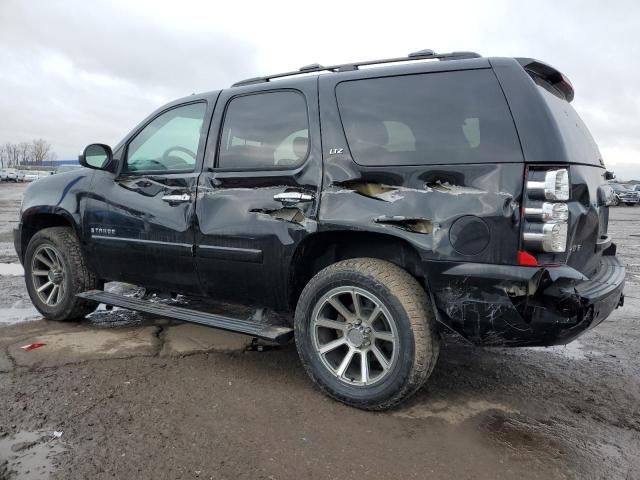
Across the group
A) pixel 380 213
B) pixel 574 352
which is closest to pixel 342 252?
pixel 380 213

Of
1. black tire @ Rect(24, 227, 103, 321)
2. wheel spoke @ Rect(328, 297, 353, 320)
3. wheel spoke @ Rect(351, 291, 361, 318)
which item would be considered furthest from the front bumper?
black tire @ Rect(24, 227, 103, 321)

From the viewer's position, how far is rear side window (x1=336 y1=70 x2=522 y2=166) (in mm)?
2676

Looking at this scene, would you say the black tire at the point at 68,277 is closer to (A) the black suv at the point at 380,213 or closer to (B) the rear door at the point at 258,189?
(A) the black suv at the point at 380,213

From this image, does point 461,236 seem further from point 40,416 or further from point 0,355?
point 0,355

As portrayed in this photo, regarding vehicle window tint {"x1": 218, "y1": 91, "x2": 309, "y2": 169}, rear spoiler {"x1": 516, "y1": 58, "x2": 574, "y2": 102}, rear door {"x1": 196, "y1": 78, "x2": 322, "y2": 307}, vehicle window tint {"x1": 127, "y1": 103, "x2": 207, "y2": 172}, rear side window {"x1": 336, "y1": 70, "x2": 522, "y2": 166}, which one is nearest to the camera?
rear side window {"x1": 336, "y1": 70, "x2": 522, "y2": 166}

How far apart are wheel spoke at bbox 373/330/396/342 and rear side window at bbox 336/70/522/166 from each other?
0.98 metres

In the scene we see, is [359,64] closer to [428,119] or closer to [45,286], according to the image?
[428,119]

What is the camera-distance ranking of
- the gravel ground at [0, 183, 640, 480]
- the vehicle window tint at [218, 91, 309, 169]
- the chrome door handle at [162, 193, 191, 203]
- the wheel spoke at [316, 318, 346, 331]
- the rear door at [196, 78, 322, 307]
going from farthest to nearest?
the chrome door handle at [162, 193, 191, 203], the vehicle window tint at [218, 91, 309, 169], the rear door at [196, 78, 322, 307], the wheel spoke at [316, 318, 346, 331], the gravel ground at [0, 183, 640, 480]

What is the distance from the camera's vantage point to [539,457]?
254 centimetres

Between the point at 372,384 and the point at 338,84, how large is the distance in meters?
1.87

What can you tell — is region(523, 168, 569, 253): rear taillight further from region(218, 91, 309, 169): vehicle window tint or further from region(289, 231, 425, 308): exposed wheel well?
region(218, 91, 309, 169): vehicle window tint

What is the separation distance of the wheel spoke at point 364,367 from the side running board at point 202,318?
0.51 metres

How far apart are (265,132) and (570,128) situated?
192 cm

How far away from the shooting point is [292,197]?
3.19m
